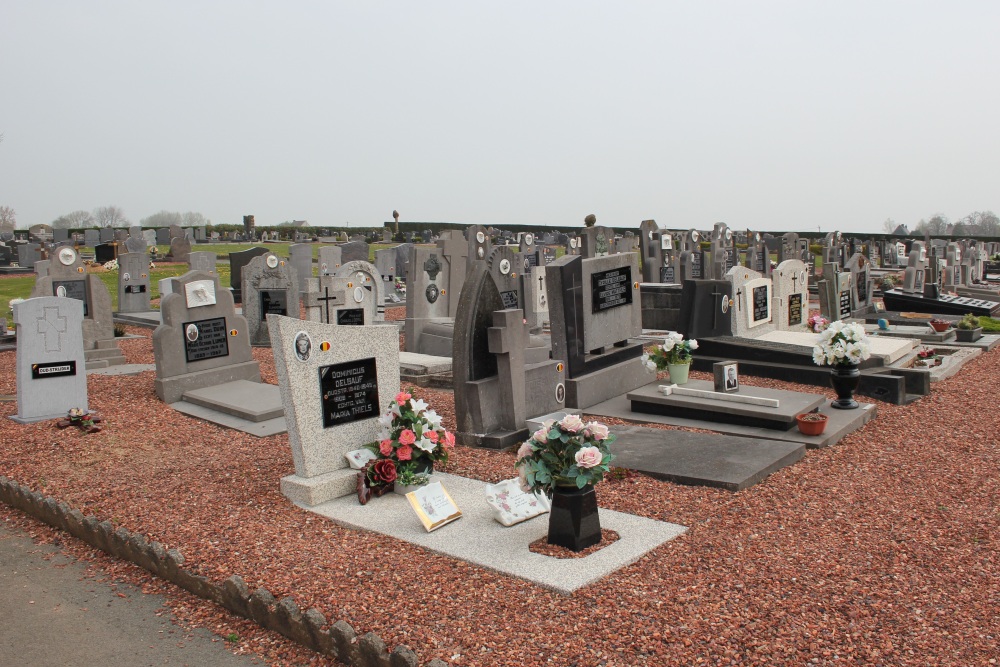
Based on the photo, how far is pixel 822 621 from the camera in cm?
477

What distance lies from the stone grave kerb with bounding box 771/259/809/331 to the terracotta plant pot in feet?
18.0

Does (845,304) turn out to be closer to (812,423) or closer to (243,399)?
(812,423)

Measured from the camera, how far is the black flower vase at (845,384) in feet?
32.7

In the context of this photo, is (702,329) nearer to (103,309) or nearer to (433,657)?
(433,657)

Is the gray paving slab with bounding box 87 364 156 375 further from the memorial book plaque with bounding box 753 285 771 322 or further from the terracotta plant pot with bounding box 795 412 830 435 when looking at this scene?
the terracotta plant pot with bounding box 795 412 830 435

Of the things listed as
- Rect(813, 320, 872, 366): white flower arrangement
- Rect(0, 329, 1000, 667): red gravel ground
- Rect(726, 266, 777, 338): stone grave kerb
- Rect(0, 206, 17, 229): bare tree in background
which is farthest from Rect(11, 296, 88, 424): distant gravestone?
Rect(0, 206, 17, 229): bare tree in background

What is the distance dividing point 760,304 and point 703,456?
6.22 m

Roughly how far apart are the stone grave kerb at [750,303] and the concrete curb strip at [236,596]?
9.34 meters

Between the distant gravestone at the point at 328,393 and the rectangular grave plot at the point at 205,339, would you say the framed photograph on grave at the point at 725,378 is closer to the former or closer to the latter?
the distant gravestone at the point at 328,393

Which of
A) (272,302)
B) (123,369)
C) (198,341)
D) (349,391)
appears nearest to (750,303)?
(349,391)

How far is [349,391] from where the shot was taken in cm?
755

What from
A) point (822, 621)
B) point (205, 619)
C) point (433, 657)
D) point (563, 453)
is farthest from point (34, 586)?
point (822, 621)

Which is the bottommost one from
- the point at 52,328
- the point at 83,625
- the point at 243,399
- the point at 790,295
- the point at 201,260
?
the point at 83,625

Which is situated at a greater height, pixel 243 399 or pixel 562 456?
pixel 562 456
